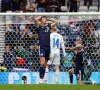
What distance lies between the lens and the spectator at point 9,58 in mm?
15305

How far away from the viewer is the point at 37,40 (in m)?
15.6

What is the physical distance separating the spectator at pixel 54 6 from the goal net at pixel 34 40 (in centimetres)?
358

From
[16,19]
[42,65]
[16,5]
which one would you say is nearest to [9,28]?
[16,19]

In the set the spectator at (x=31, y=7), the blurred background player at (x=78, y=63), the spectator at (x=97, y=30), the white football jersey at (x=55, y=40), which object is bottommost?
the blurred background player at (x=78, y=63)

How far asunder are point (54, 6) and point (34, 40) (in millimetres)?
3906

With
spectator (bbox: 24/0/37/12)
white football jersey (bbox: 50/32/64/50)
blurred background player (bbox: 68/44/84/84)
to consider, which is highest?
spectator (bbox: 24/0/37/12)

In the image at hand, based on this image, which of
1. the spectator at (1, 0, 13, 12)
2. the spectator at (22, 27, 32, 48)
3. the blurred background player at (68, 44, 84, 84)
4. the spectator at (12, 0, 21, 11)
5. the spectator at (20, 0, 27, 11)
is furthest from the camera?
the spectator at (20, 0, 27, 11)

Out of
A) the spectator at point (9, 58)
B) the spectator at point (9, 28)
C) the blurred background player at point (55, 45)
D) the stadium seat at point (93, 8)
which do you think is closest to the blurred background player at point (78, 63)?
the blurred background player at point (55, 45)

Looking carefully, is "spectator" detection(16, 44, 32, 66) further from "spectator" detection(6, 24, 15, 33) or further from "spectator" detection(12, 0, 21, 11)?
"spectator" detection(12, 0, 21, 11)

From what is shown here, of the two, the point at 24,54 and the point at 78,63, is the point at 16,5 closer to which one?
the point at 24,54

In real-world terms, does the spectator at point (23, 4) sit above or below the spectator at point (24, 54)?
above

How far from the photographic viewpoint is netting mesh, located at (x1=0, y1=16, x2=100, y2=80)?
15312 mm

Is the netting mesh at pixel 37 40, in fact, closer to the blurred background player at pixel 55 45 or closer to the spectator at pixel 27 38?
the spectator at pixel 27 38

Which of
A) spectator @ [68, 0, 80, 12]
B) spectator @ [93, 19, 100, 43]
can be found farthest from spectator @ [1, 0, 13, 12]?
spectator @ [93, 19, 100, 43]
